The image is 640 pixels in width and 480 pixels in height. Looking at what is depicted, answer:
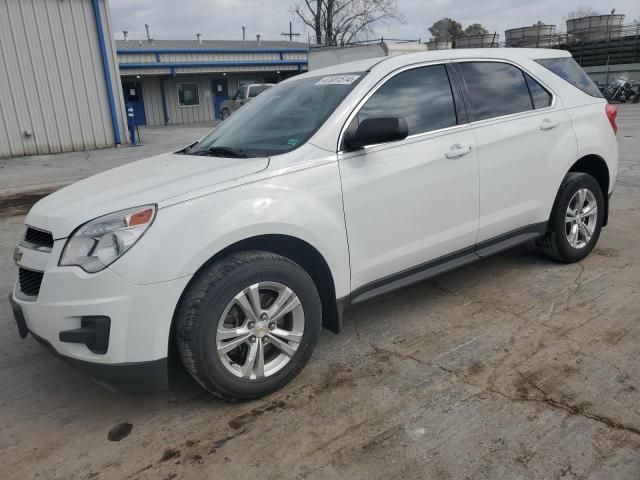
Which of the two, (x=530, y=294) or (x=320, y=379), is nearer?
(x=320, y=379)

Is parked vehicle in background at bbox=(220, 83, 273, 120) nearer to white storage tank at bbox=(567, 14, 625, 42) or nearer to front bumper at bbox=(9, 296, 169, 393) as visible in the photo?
white storage tank at bbox=(567, 14, 625, 42)

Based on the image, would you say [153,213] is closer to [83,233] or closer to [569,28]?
[83,233]

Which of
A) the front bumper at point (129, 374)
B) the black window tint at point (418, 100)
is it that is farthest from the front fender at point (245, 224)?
the black window tint at point (418, 100)

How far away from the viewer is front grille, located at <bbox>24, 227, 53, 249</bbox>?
105 inches

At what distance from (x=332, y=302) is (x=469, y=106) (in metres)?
1.73

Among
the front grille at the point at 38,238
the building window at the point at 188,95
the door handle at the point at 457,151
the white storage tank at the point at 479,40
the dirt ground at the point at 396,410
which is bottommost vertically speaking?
the dirt ground at the point at 396,410

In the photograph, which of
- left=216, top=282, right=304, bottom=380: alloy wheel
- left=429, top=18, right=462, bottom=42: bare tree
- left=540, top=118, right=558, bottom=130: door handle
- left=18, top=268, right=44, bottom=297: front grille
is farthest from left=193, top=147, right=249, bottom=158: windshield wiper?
left=429, top=18, right=462, bottom=42: bare tree

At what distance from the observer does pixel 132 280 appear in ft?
7.86

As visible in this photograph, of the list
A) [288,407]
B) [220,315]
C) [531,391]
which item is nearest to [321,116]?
[220,315]

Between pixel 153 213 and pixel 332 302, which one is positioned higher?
pixel 153 213

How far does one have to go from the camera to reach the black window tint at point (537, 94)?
416 cm

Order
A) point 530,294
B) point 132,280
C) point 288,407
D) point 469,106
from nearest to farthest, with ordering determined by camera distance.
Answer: point 132,280
point 288,407
point 469,106
point 530,294

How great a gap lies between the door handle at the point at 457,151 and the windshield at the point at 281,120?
0.76 meters

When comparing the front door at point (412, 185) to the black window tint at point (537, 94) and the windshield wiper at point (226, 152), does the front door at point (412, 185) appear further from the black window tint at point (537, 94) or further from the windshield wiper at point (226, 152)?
the black window tint at point (537, 94)
